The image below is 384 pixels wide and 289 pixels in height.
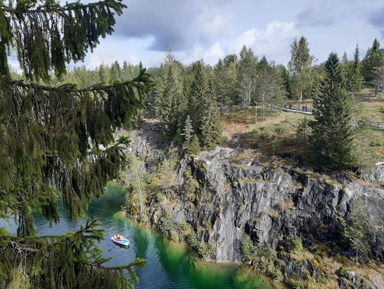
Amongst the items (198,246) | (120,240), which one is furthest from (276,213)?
(120,240)

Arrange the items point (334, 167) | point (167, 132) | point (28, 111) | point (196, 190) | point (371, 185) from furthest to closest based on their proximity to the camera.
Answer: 1. point (167, 132)
2. point (196, 190)
3. point (334, 167)
4. point (371, 185)
5. point (28, 111)

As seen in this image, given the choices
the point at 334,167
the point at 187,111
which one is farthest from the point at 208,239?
the point at 187,111

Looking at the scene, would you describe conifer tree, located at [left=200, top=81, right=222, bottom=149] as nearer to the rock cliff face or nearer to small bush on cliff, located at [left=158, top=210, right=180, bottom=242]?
the rock cliff face

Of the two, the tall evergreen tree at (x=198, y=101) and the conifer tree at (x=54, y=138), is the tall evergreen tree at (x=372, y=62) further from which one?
the conifer tree at (x=54, y=138)

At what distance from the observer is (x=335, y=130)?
102 feet

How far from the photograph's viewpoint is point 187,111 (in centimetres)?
5162

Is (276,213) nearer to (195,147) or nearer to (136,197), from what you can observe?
(195,147)

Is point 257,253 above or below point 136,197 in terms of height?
below

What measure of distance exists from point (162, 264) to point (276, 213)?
47.2 ft

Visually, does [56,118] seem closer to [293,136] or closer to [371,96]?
[293,136]

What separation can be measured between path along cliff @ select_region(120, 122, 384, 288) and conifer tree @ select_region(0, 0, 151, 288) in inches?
1054

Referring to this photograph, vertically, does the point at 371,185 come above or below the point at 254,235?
above

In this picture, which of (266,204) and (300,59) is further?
(300,59)

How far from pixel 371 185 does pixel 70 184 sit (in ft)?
104
